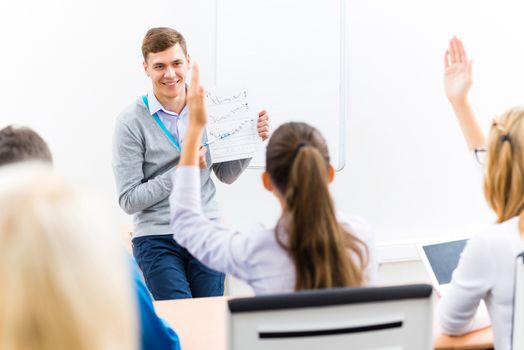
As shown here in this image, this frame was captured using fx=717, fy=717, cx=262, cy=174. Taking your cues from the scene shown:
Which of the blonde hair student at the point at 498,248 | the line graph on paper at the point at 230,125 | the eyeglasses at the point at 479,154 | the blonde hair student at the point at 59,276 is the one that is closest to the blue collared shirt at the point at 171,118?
the line graph on paper at the point at 230,125

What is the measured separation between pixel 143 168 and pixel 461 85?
4.24ft

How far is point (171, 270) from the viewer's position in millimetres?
2703

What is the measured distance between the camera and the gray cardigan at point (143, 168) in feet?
9.05

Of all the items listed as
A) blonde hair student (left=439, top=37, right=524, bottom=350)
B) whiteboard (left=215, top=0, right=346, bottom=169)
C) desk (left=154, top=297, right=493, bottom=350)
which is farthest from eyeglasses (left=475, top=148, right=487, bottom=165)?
whiteboard (left=215, top=0, right=346, bottom=169)

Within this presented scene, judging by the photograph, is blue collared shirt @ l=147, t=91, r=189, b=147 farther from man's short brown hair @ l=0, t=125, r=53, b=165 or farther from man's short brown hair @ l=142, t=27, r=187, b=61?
man's short brown hair @ l=0, t=125, r=53, b=165

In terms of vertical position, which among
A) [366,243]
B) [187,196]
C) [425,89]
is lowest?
[366,243]

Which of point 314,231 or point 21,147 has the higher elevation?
point 21,147

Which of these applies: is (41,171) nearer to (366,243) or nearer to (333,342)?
(333,342)

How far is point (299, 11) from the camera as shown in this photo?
3588mm

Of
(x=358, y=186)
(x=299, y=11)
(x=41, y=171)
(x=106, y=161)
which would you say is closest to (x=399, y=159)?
(x=358, y=186)

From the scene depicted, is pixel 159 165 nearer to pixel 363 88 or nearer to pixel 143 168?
pixel 143 168

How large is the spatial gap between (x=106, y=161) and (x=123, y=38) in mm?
630

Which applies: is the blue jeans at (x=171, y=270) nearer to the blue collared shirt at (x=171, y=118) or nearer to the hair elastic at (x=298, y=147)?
the blue collared shirt at (x=171, y=118)

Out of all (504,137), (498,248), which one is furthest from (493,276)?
(504,137)
